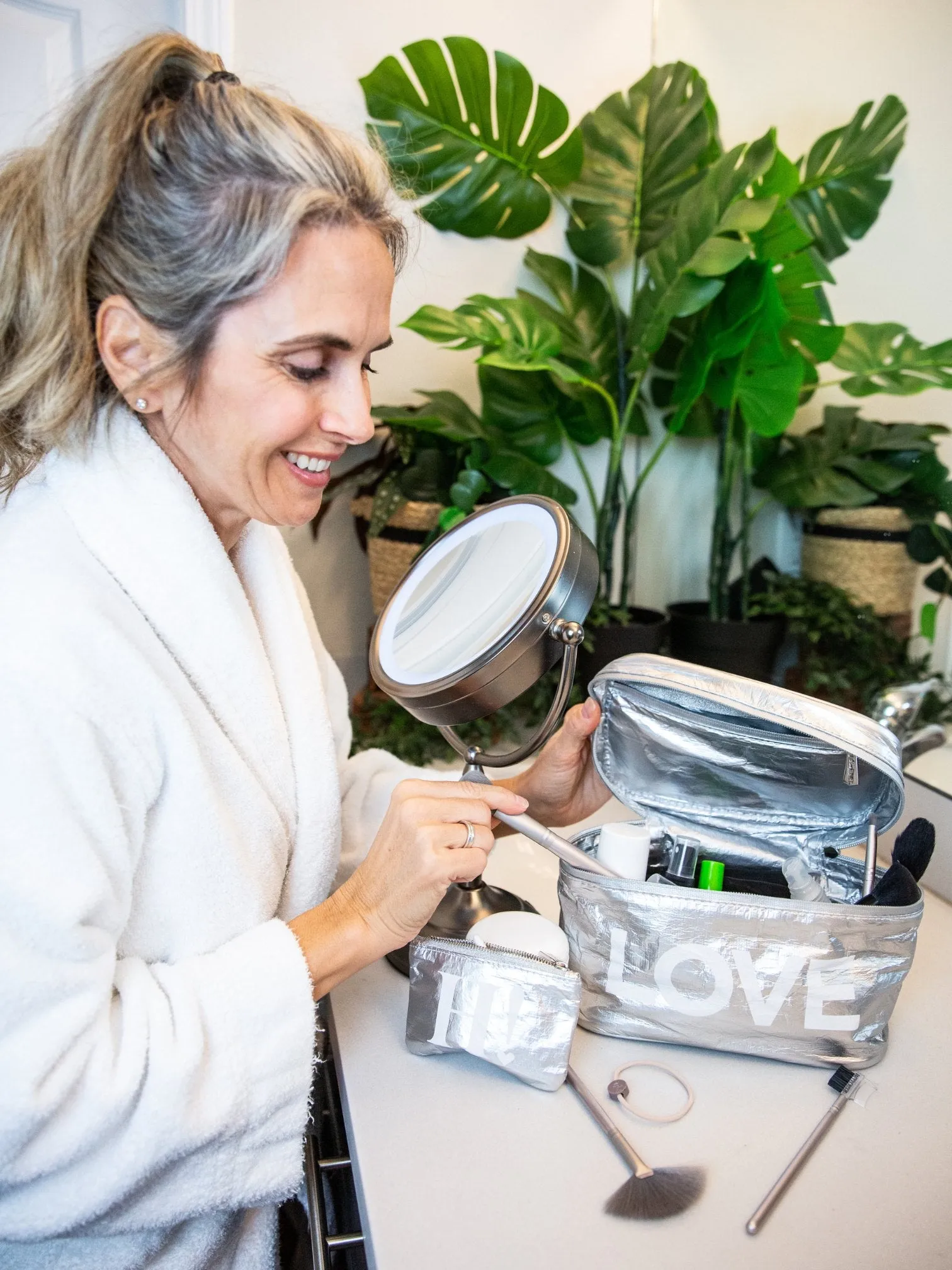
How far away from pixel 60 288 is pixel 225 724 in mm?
367

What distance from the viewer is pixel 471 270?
6.21 ft

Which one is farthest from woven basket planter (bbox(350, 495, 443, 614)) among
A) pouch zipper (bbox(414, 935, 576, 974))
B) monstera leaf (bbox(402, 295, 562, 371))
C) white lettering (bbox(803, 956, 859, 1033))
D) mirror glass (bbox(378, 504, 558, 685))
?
white lettering (bbox(803, 956, 859, 1033))

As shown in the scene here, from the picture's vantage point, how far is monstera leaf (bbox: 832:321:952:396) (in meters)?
1.22

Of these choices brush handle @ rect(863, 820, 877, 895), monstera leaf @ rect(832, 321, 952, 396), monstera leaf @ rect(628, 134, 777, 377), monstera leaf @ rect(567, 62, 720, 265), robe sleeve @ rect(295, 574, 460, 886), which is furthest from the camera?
monstera leaf @ rect(567, 62, 720, 265)

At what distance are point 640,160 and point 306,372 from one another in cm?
137

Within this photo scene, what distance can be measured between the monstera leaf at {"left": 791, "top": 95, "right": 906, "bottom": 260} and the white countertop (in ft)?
3.61

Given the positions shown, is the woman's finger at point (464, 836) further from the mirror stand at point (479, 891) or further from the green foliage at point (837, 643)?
the green foliage at point (837, 643)

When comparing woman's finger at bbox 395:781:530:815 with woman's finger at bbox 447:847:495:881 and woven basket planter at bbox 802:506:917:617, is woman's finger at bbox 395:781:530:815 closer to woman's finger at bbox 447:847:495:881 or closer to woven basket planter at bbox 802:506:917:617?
woman's finger at bbox 447:847:495:881

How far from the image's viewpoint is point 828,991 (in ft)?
2.27

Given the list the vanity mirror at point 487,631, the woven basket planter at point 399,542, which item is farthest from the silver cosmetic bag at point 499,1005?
the woven basket planter at point 399,542

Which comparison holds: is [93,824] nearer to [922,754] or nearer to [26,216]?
[26,216]

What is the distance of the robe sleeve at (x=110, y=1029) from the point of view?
0.57m

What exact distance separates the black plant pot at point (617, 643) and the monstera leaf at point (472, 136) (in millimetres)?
836

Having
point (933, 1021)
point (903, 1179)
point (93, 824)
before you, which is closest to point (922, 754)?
point (933, 1021)
